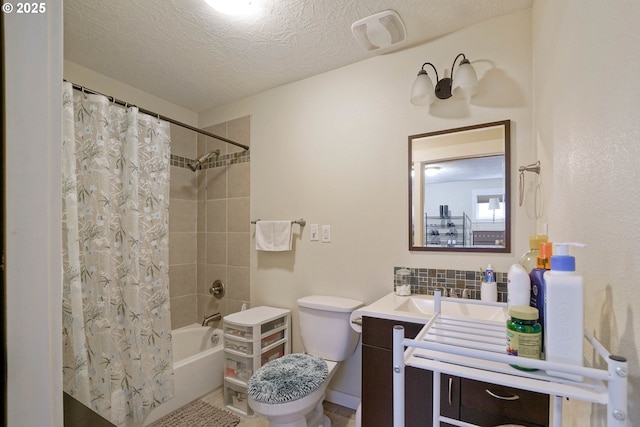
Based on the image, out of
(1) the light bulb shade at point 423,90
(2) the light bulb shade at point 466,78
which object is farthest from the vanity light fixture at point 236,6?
(2) the light bulb shade at point 466,78

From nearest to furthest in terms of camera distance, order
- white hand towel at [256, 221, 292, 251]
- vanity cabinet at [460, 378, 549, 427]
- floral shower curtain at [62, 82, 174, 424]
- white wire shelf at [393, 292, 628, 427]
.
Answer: white wire shelf at [393, 292, 628, 427]
vanity cabinet at [460, 378, 549, 427]
floral shower curtain at [62, 82, 174, 424]
white hand towel at [256, 221, 292, 251]

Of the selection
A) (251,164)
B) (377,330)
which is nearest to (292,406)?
(377,330)

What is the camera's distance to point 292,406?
1375mm

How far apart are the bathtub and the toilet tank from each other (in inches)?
32.9

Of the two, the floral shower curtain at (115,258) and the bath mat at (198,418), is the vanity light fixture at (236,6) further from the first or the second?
the bath mat at (198,418)

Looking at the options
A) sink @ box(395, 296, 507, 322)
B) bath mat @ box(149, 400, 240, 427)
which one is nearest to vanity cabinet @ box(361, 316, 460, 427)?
sink @ box(395, 296, 507, 322)

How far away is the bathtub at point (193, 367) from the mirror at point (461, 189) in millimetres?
1727

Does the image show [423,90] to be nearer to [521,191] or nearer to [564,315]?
[521,191]

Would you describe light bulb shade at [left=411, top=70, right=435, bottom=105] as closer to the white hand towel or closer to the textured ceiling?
the textured ceiling

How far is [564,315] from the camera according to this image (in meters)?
0.53

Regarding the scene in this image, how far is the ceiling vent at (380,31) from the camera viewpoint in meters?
1.51

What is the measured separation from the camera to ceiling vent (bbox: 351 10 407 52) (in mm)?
1514

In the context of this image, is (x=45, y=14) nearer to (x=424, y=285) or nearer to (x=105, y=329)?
(x=105, y=329)

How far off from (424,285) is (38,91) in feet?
5.78
